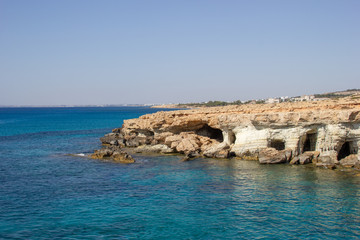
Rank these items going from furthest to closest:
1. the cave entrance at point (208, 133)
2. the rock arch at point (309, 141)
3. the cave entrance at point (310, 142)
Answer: the cave entrance at point (208, 133) < the cave entrance at point (310, 142) < the rock arch at point (309, 141)

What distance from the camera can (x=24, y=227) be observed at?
16.9 meters

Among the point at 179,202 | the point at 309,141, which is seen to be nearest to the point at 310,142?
the point at 309,141

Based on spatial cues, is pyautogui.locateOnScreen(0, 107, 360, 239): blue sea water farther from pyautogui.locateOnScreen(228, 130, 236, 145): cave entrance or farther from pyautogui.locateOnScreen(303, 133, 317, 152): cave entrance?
pyautogui.locateOnScreen(228, 130, 236, 145): cave entrance

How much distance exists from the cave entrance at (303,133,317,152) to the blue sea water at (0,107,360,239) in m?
4.34

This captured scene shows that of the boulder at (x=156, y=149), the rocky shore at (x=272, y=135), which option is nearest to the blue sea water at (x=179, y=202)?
the rocky shore at (x=272, y=135)

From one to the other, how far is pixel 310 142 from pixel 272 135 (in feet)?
12.5

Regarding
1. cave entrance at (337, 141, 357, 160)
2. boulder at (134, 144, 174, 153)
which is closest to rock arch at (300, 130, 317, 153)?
cave entrance at (337, 141, 357, 160)

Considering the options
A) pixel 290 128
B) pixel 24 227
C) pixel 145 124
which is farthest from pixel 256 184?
pixel 145 124

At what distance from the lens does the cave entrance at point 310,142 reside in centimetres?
3209

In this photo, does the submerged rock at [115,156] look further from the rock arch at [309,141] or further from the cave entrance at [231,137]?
the rock arch at [309,141]

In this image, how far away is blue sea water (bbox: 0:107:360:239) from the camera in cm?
1619

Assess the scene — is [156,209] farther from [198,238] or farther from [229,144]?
[229,144]

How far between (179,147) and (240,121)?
783 centimetres

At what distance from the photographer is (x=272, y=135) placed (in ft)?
107
